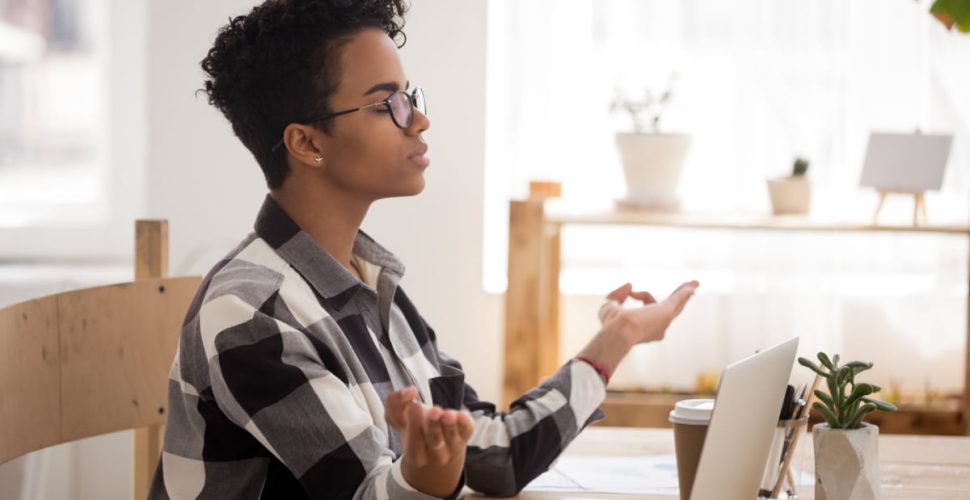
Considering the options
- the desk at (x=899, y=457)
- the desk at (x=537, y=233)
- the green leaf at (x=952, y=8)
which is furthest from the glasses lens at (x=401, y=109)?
the desk at (x=537, y=233)

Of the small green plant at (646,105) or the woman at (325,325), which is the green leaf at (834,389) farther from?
the small green plant at (646,105)

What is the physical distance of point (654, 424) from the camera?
2.90m

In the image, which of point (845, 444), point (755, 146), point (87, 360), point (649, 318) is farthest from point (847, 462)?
point (755, 146)

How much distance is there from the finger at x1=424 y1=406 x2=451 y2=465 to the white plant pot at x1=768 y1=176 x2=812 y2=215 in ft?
6.62

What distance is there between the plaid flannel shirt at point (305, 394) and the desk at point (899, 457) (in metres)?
0.09

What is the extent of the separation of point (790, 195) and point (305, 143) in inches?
68.8

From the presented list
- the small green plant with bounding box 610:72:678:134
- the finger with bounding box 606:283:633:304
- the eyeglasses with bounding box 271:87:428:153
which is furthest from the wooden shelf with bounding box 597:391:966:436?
the eyeglasses with bounding box 271:87:428:153

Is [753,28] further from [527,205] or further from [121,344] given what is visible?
[121,344]

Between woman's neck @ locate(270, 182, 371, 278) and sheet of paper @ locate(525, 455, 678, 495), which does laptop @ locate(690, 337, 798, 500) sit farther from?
woman's neck @ locate(270, 182, 371, 278)

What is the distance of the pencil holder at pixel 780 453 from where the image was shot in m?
1.13

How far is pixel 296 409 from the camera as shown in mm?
1089

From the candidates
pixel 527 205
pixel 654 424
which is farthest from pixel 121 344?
pixel 654 424

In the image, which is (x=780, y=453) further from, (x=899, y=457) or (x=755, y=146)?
(x=755, y=146)

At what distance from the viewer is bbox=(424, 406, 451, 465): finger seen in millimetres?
914
